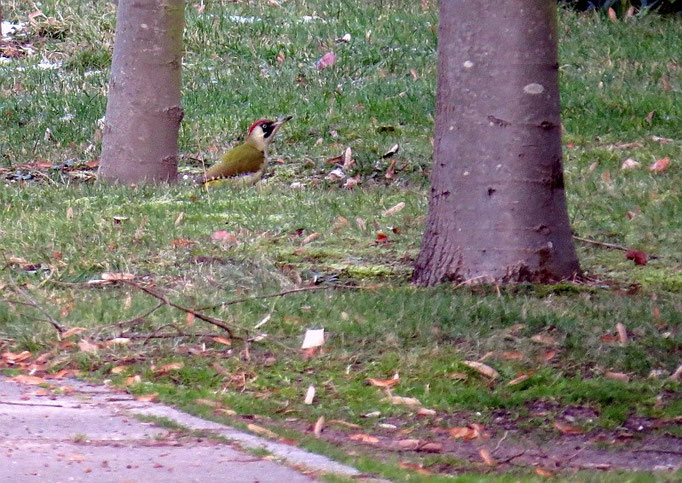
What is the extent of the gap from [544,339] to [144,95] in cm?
499

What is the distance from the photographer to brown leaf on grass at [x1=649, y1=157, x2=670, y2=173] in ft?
31.4

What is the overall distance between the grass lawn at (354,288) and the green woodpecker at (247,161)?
0.17 meters

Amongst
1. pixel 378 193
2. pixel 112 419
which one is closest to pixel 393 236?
pixel 378 193

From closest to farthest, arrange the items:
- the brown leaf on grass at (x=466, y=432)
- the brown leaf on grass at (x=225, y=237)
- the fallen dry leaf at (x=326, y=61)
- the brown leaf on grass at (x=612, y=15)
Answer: the brown leaf on grass at (x=466, y=432)
the brown leaf on grass at (x=225, y=237)
the fallen dry leaf at (x=326, y=61)
the brown leaf on grass at (x=612, y=15)

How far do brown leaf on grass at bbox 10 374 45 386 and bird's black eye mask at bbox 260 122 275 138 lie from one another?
4987 millimetres

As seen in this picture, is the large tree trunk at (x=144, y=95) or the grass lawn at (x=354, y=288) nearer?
the grass lawn at (x=354, y=288)

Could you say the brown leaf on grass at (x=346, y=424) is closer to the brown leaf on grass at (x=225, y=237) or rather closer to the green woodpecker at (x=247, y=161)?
the brown leaf on grass at (x=225, y=237)

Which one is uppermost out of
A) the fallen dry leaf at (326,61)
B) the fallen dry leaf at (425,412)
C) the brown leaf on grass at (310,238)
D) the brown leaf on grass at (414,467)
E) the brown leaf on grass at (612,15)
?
the brown leaf on grass at (612,15)

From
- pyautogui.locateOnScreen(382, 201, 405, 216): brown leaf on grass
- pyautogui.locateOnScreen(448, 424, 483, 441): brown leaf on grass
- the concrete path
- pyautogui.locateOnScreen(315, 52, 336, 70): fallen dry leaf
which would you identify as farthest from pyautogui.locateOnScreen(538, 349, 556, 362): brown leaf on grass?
pyautogui.locateOnScreen(315, 52, 336, 70): fallen dry leaf

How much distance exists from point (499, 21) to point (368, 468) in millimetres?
3083

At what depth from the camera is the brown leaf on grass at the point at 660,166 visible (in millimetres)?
9578

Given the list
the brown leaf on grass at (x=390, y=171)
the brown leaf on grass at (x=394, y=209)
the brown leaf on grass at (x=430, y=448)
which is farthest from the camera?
the brown leaf on grass at (x=390, y=171)

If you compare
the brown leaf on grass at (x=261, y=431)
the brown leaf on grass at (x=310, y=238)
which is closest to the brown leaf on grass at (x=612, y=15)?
the brown leaf on grass at (x=310, y=238)

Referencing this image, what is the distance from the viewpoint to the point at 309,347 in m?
5.86
